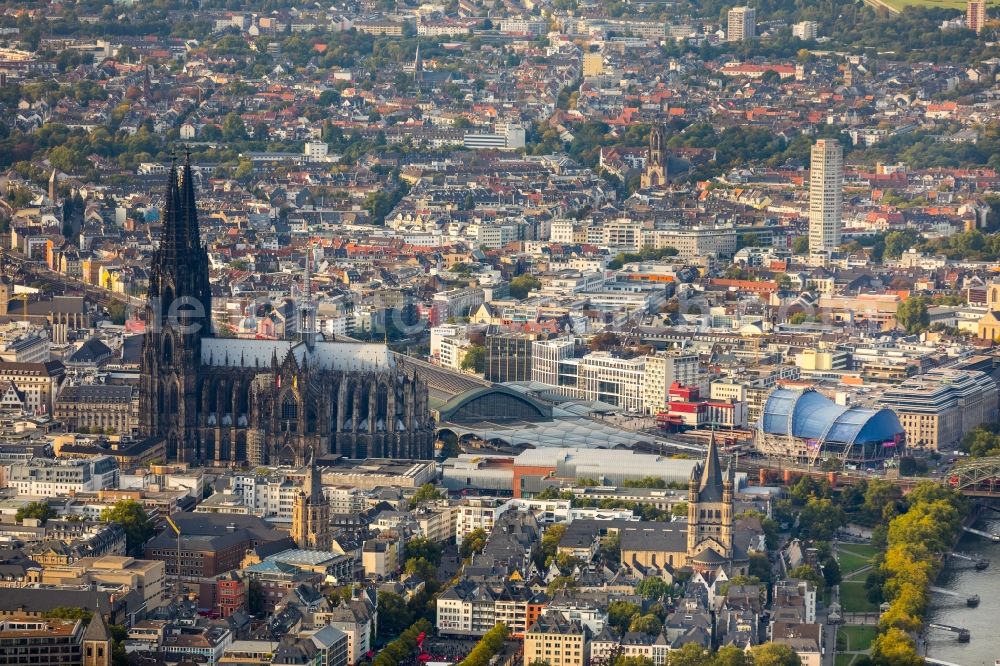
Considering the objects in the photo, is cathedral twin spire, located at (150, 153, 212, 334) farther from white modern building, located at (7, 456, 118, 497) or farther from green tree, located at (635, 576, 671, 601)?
green tree, located at (635, 576, 671, 601)

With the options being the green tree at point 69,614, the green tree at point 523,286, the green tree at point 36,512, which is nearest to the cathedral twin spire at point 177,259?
the green tree at point 36,512

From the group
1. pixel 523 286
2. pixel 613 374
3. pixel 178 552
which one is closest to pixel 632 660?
pixel 178 552

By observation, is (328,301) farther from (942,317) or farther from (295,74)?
(295,74)

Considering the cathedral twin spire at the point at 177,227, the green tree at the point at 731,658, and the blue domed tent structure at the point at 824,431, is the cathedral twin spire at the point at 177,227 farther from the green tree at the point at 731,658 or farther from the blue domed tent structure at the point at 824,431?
the green tree at the point at 731,658

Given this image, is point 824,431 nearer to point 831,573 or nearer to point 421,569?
point 831,573

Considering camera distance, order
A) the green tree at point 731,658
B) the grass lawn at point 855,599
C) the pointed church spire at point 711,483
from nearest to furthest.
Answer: the green tree at point 731,658 < the grass lawn at point 855,599 < the pointed church spire at point 711,483

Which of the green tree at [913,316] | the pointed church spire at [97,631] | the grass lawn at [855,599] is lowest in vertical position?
the grass lawn at [855,599]

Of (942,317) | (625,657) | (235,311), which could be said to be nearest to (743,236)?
(942,317)
